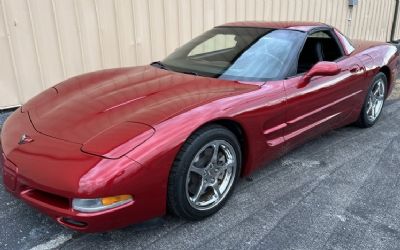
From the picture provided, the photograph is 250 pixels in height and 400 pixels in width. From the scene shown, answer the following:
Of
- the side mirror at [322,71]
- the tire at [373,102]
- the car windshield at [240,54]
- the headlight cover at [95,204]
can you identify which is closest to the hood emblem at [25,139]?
the headlight cover at [95,204]

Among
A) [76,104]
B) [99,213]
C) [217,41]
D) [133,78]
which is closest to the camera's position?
[99,213]

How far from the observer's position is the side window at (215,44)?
3613mm

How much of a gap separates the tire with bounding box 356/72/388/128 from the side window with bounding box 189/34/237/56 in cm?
179

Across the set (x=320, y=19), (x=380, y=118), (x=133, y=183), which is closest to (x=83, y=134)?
(x=133, y=183)

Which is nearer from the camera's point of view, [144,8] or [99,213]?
[99,213]

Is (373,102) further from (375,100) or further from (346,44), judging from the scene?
(346,44)

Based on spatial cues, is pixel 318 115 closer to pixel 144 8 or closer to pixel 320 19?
pixel 144 8

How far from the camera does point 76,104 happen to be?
271cm

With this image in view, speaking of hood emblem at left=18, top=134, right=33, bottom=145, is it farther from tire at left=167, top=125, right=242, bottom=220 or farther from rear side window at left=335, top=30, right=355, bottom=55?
rear side window at left=335, top=30, right=355, bottom=55

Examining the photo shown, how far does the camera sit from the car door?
10.2ft

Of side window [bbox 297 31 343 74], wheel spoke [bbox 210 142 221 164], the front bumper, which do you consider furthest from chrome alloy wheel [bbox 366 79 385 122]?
the front bumper

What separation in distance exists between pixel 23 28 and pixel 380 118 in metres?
4.60

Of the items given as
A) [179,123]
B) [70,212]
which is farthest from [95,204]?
[179,123]

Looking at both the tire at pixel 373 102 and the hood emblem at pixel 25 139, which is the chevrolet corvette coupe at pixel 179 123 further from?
the tire at pixel 373 102
